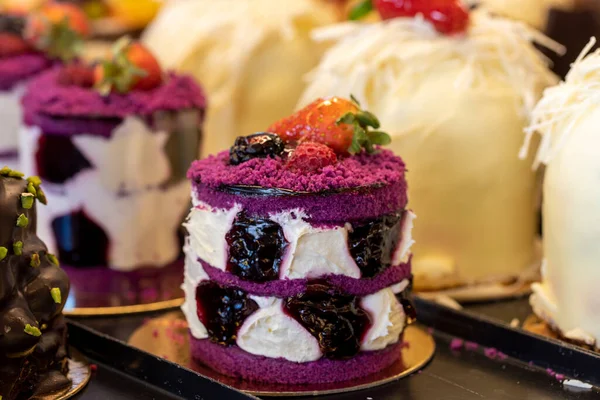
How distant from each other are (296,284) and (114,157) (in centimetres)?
87

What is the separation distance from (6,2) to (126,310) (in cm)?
264

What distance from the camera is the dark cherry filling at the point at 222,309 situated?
1.72m

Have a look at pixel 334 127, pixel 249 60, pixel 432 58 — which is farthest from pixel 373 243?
pixel 249 60

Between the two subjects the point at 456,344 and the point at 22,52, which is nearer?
the point at 456,344

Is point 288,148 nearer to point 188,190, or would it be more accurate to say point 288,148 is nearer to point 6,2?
point 188,190

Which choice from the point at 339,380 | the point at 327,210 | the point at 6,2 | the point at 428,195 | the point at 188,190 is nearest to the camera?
the point at 327,210

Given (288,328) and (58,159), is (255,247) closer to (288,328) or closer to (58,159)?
(288,328)

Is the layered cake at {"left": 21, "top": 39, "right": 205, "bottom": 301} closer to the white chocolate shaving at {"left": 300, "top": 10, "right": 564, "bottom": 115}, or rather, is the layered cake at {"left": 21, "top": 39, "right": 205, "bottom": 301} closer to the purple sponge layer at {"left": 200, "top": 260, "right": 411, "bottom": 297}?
the white chocolate shaving at {"left": 300, "top": 10, "right": 564, "bottom": 115}

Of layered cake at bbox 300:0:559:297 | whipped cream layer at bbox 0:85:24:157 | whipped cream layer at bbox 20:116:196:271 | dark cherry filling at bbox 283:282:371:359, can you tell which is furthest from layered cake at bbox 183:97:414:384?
whipped cream layer at bbox 0:85:24:157

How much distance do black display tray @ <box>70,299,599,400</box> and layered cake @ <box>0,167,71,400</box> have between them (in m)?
0.12

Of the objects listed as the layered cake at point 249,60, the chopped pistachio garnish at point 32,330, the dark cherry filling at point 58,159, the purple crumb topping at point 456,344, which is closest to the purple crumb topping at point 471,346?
the purple crumb topping at point 456,344

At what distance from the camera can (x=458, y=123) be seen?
7.29ft

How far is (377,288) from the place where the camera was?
5.73ft

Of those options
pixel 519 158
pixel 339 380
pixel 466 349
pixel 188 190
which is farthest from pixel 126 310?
pixel 519 158
